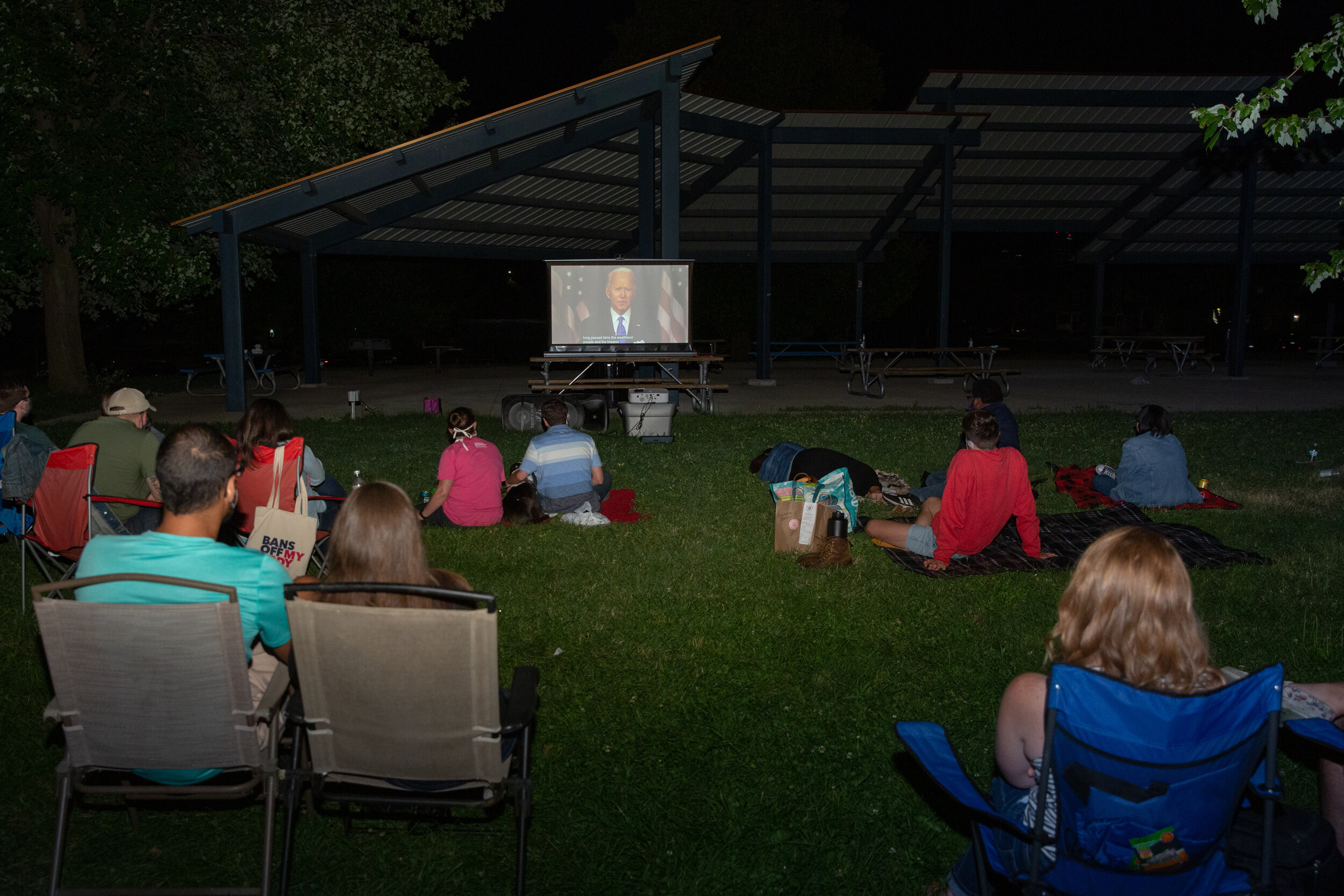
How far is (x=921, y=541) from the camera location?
6102 millimetres

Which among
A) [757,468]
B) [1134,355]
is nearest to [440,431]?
[757,468]

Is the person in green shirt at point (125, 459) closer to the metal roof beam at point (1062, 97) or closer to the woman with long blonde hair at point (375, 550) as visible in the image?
the woman with long blonde hair at point (375, 550)

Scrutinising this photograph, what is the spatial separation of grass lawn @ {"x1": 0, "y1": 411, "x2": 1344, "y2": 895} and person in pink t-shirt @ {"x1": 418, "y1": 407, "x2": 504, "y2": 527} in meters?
0.24

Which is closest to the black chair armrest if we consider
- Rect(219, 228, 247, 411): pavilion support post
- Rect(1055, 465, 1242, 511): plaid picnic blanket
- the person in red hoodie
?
the person in red hoodie

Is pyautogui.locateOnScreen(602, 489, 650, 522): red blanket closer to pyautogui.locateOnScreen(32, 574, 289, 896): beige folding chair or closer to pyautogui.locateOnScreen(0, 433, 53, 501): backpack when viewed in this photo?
pyautogui.locateOnScreen(0, 433, 53, 501): backpack

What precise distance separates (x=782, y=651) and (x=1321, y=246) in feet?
87.4

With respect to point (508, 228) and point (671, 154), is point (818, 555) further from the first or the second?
point (508, 228)

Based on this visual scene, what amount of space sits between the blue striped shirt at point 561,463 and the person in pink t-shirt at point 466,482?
289 millimetres

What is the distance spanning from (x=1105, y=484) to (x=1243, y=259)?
1507cm

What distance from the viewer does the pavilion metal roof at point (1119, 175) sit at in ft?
58.2

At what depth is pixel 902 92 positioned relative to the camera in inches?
1804

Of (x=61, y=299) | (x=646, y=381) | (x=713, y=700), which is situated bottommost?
(x=713, y=700)

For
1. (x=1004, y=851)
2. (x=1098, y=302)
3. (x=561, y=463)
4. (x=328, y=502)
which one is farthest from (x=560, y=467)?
(x=1098, y=302)

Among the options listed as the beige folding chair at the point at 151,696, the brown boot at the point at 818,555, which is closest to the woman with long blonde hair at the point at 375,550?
the beige folding chair at the point at 151,696
